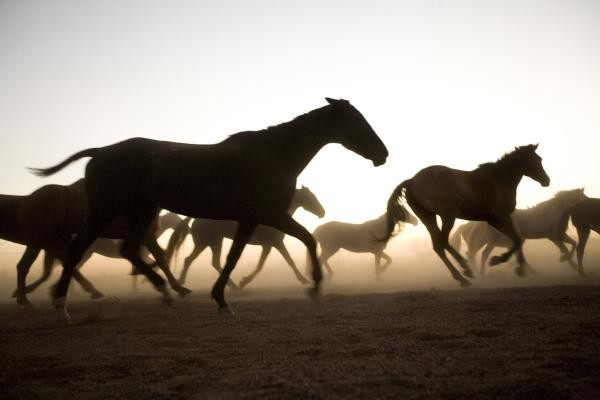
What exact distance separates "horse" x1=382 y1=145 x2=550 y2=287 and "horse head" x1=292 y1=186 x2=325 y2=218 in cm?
488

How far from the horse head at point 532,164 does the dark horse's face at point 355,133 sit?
4.87 meters

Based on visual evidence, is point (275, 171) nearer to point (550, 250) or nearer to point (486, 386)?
point (486, 386)

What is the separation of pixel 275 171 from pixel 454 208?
415 cm

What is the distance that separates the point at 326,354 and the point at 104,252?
38.9ft

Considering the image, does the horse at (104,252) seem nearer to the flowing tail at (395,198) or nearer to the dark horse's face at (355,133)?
the dark horse's face at (355,133)

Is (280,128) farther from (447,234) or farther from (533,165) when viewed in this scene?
(533,165)

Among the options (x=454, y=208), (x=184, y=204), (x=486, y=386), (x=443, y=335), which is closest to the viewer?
(x=486, y=386)

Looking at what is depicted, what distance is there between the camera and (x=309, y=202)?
45.5ft

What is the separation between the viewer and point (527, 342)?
2.71 metres

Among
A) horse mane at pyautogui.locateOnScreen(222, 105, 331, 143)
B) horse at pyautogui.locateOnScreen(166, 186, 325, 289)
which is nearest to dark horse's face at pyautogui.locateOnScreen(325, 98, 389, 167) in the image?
horse mane at pyautogui.locateOnScreen(222, 105, 331, 143)

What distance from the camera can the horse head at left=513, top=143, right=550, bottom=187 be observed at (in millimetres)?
9578

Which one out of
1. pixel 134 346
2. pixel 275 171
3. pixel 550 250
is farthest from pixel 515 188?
pixel 550 250

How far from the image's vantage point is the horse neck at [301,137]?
5.54m

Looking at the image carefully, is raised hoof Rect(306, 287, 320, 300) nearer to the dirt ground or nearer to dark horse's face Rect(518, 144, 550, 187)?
the dirt ground
